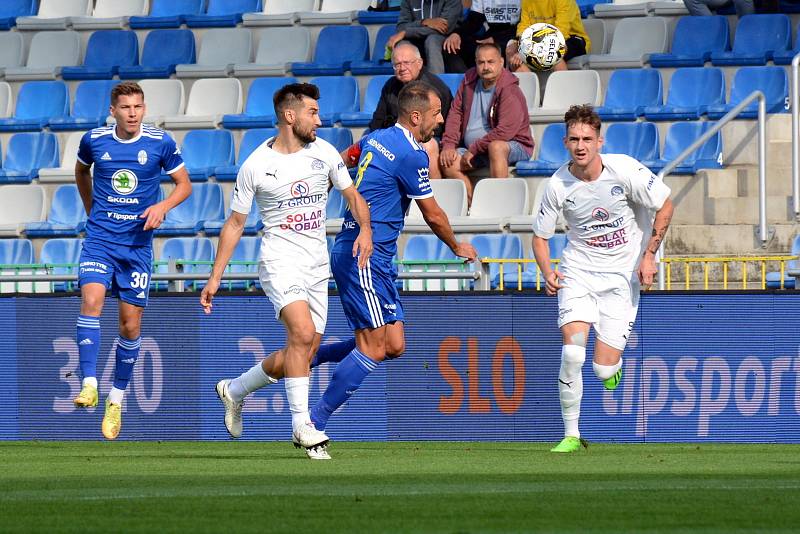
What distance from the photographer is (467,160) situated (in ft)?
50.0

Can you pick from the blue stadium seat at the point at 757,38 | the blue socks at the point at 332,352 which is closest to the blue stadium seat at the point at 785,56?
the blue stadium seat at the point at 757,38

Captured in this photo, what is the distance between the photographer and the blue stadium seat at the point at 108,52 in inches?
751

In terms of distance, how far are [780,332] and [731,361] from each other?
0.42 meters

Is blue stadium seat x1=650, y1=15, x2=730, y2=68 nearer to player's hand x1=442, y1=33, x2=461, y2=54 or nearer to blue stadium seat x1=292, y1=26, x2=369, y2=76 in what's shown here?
player's hand x1=442, y1=33, x2=461, y2=54

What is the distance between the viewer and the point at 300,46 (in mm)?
18578

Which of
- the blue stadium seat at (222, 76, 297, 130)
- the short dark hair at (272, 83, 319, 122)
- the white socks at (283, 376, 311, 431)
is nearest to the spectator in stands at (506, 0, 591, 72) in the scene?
the blue stadium seat at (222, 76, 297, 130)

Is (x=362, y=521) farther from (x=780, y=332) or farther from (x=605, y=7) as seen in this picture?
(x=605, y=7)

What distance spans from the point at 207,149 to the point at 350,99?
1.69m

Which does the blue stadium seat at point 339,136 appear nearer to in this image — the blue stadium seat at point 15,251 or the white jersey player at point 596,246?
the blue stadium seat at point 15,251

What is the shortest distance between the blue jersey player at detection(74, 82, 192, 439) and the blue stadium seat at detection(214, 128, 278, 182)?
5670 mm

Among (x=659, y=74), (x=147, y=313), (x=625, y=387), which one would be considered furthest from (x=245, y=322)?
(x=659, y=74)

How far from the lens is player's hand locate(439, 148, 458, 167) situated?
50.0ft

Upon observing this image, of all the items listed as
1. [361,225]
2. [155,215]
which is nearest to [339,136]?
[155,215]

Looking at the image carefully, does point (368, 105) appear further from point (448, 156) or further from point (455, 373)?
point (455, 373)
